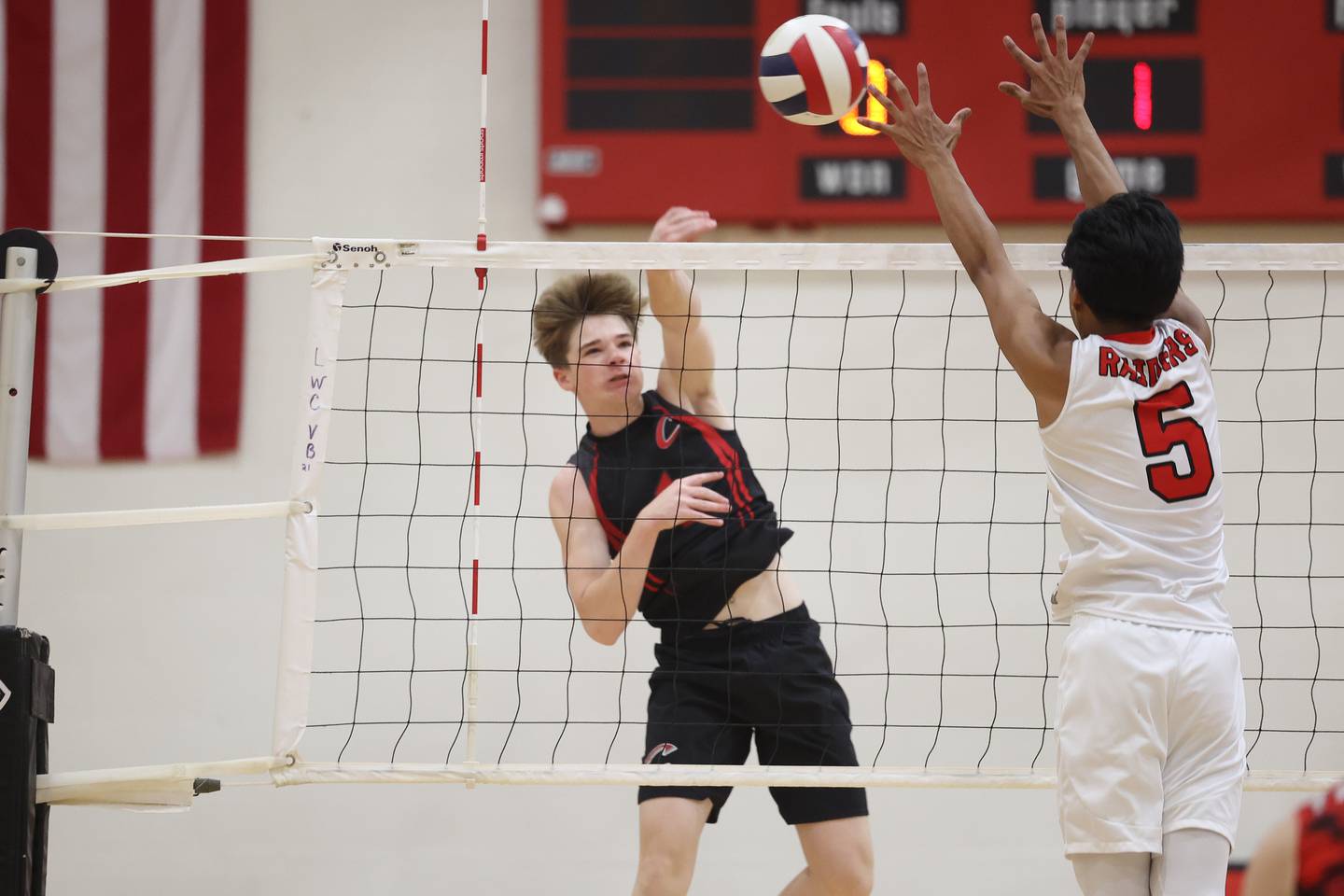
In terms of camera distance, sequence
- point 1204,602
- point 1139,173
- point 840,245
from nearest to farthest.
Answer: point 1204,602 → point 840,245 → point 1139,173

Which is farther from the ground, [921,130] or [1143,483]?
[921,130]

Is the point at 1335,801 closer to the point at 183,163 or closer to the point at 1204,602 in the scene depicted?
the point at 1204,602

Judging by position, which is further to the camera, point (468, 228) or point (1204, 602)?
point (468, 228)

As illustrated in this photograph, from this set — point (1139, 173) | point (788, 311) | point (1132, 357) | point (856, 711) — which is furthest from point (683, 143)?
point (1132, 357)

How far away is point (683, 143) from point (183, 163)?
217cm

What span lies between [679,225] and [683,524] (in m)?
0.87

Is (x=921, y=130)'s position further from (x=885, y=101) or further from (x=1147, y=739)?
(x=1147, y=739)

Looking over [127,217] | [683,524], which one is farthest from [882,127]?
[127,217]

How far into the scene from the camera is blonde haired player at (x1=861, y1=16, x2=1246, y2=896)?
256 cm

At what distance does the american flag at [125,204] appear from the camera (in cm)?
565

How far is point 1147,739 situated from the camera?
255cm

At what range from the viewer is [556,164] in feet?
17.8

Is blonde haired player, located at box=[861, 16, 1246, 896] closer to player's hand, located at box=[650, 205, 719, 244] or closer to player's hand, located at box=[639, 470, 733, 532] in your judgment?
player's hand, located at box=[639, 470, 733, 532]

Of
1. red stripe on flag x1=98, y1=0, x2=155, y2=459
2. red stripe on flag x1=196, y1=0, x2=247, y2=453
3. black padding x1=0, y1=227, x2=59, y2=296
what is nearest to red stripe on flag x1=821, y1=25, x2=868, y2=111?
black padding x1=0, y1=227, x2=59, y2=296
